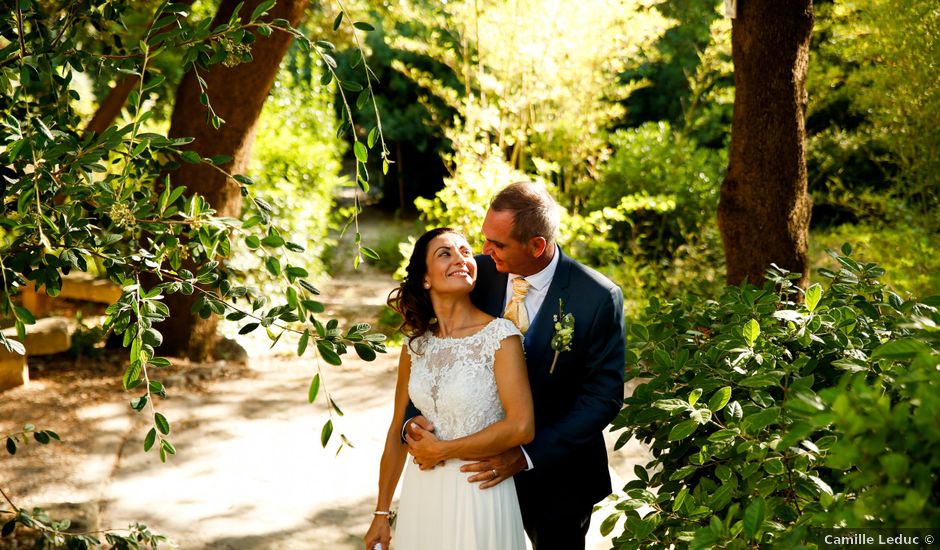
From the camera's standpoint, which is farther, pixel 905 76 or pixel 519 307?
pixel 905 76

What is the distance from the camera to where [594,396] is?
2492 millimetres

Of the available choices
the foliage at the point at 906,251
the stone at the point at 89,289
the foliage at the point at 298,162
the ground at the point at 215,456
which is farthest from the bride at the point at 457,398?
the stone at the point at 89,289

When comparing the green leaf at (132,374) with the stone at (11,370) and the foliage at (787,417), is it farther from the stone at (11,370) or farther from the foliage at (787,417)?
the stone at (11,370)

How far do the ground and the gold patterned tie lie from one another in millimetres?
924

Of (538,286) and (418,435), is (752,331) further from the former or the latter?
(418,435)

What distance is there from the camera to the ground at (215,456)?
12.9ft

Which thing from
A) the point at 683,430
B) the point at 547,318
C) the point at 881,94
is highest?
the point at 881,94

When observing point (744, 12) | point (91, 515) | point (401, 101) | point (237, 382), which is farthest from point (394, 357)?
point (401, 101)

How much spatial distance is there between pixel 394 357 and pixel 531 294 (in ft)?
14.0

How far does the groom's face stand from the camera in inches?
101

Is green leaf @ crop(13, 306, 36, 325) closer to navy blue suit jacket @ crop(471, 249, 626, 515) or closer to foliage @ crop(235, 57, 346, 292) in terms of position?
navy blue suit jacket @ crop(471, 249, 626, 515)

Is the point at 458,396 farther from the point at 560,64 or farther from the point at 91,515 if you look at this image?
the point at 560,64

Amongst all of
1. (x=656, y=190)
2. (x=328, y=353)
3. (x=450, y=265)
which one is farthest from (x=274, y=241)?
(x=656, y=190)

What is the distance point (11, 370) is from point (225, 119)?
7.18 feet
